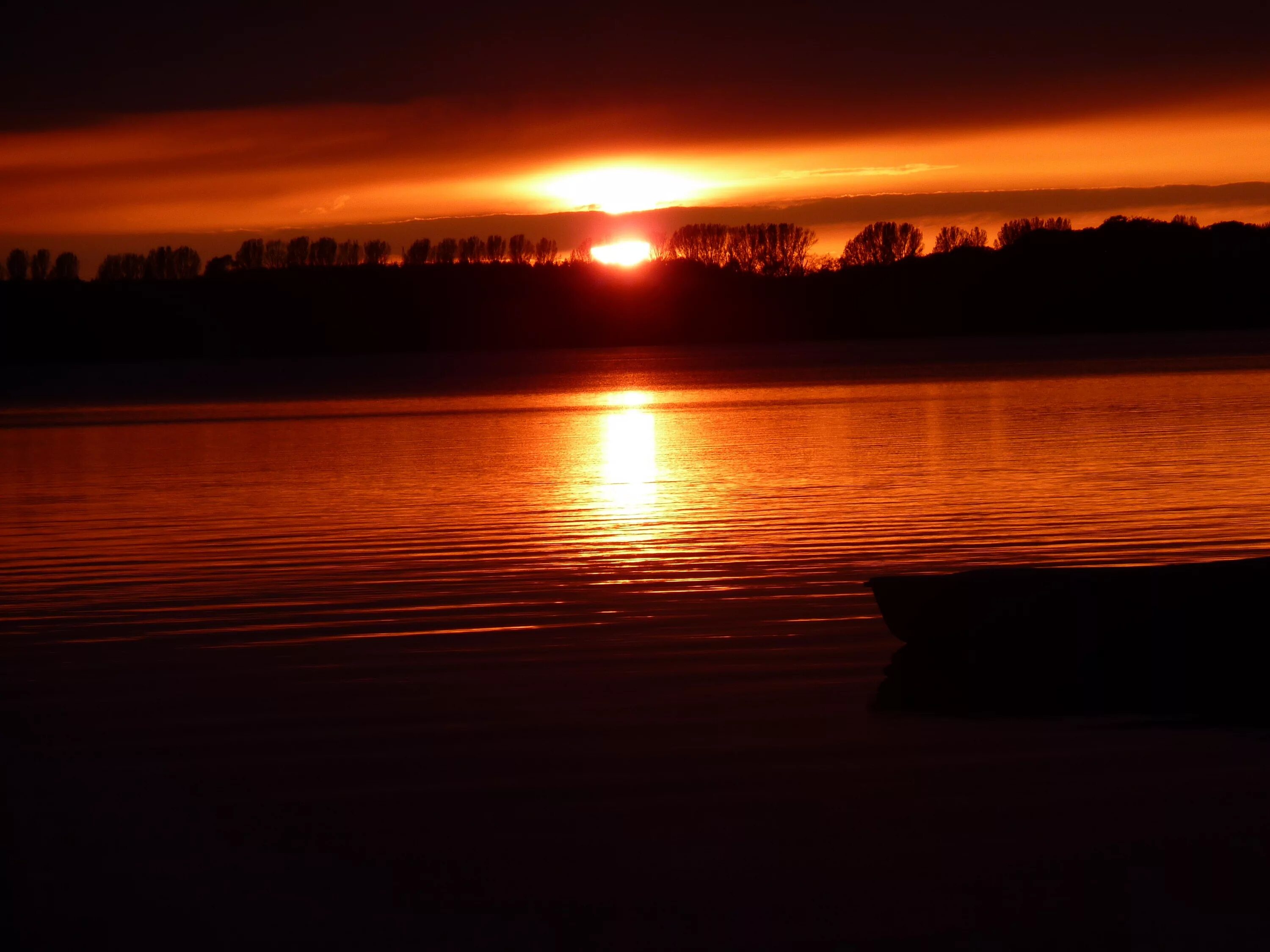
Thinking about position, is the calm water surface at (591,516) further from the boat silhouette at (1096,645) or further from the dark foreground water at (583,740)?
the boat silhouette at (1096,645)

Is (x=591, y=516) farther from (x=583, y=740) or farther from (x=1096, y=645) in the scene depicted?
(x=1096, y=645)

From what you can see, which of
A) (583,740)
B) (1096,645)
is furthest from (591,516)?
(1096,645)

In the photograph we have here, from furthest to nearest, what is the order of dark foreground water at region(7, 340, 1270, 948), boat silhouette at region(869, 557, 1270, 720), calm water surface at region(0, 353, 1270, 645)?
calm water surface at region(0, 353, 1270, 645)
boat silhouette at region(869, 557, 1270, 720)
dark foreground water at region(7, 340, 1270, 948)

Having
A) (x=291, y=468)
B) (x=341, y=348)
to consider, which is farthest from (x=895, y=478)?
(x=341, y=348)

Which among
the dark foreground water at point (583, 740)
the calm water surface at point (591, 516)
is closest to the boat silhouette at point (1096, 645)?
the dark foreground water at point (583, 740)

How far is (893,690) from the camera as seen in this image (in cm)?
729

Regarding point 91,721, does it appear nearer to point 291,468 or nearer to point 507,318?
point 291,468

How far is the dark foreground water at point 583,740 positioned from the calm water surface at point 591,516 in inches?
3.5

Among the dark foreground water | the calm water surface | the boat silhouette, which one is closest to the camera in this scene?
the dark foreground water

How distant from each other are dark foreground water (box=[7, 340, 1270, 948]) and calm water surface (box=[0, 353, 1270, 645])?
9 centimetres

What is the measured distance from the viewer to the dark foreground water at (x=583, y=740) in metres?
4.94

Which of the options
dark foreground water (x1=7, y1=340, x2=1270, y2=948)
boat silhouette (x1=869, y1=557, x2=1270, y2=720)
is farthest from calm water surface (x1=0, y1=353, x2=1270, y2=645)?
boat silhouette (x1=869, y1=557, x2=1270, y2=720)

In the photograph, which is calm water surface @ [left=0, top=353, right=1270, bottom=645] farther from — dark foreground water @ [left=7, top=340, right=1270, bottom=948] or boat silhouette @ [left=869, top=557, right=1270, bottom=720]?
boat silhouette @ [left=869, top=557, right=1270, bottom=720]

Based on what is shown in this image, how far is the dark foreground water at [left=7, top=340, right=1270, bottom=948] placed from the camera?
4.94 metres
